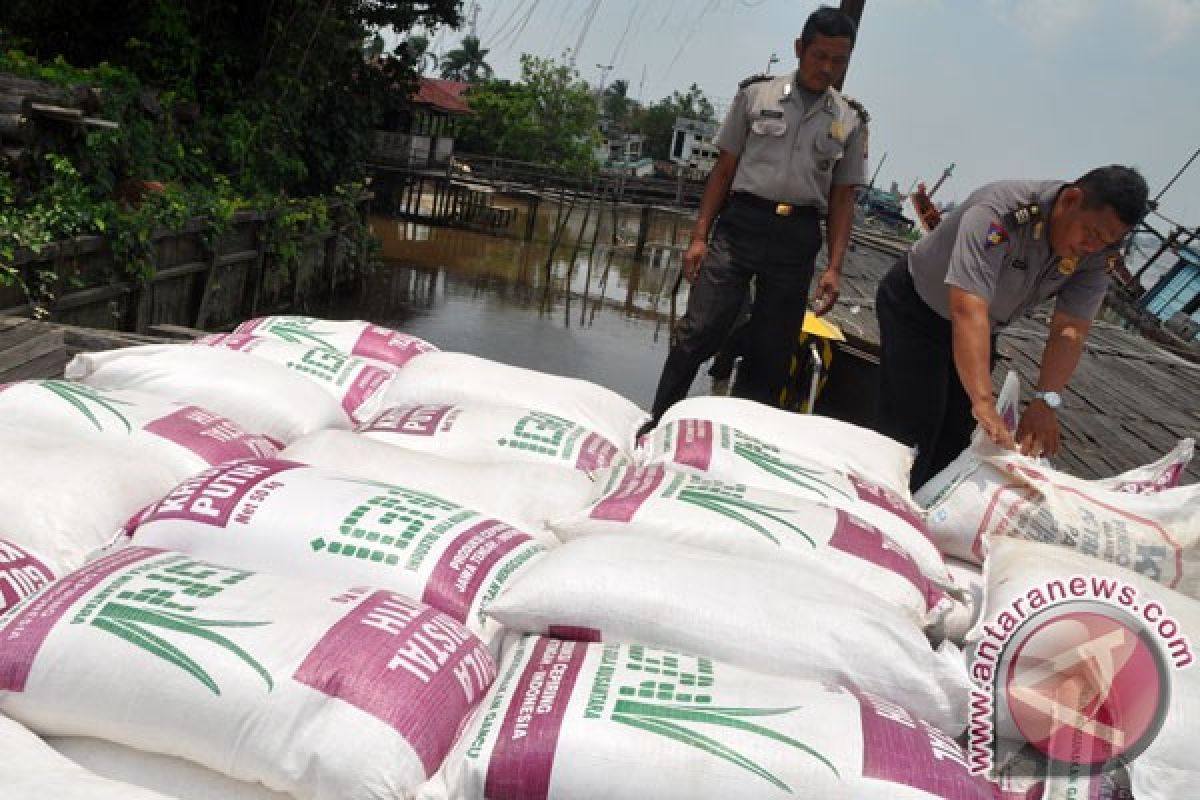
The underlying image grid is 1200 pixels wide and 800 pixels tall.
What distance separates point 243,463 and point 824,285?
2841 millimetres

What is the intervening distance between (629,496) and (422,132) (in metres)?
36.1

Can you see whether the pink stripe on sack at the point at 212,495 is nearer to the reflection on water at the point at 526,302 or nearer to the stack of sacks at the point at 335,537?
the stack of sacks at the point at 335,537

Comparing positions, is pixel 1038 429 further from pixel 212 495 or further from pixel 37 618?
pixel 37 618

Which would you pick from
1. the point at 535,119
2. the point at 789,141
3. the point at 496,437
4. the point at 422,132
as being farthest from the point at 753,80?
the point at 535,119

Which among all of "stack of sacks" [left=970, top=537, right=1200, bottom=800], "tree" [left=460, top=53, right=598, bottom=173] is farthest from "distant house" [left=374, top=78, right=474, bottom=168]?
"stack of sacks" [left=970, top=537, right=1200, bottom=800]

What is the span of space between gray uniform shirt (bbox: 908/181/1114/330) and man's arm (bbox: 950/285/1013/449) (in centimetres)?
4

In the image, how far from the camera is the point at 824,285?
13.9ft

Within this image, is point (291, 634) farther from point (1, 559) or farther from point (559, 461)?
point (559, 461)

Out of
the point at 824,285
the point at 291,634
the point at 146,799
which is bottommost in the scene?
the point at 146,799

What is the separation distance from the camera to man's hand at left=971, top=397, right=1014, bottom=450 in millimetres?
2623

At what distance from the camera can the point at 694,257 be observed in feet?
13.3

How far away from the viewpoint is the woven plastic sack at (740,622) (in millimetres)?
1710

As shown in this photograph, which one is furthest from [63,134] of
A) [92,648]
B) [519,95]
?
[519,95]

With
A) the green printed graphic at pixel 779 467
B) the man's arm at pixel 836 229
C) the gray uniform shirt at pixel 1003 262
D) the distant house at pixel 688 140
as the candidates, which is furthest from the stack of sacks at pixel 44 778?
the distant house at pixel 688 140
